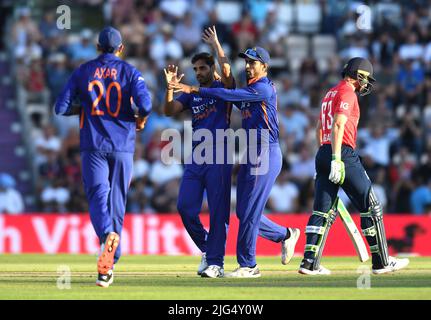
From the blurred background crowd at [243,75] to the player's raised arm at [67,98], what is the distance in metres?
9.28

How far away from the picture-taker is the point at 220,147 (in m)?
12.3

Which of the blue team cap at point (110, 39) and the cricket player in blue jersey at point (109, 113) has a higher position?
the blue team cap at point (110, 39)

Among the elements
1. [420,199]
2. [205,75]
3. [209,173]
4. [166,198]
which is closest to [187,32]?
[166,198]

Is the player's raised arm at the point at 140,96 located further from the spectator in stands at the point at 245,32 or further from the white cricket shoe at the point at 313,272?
the spectator in stands at the point at 245,32

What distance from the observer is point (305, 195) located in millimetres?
21484

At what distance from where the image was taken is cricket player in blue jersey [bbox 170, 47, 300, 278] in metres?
12.1

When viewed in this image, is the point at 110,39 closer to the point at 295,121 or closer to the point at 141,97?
the point at 141,97

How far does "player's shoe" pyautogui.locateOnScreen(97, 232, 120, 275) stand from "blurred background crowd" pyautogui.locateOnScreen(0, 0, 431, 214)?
9.90 meters

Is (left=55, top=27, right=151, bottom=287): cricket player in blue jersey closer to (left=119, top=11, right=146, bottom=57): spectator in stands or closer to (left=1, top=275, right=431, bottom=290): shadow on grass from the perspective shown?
(left=1, top=275, right=431, bottom=290): shadow on grass

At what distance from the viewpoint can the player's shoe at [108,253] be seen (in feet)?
36.1

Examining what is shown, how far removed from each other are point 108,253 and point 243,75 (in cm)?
1188

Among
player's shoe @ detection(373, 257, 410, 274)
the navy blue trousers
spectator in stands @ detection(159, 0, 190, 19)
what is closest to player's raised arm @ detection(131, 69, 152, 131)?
the navy blue trousers

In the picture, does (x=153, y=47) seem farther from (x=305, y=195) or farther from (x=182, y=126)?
(x=305, y=195)

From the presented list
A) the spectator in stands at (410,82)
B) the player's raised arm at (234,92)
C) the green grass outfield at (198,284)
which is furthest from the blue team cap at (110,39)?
the spectator in stands at (410,82)
